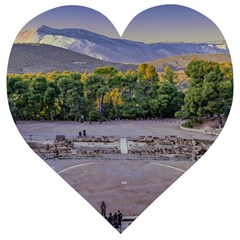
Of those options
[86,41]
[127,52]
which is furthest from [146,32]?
[86,41]

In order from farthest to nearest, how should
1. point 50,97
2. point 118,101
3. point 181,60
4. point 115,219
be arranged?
point 118,101
point 50,97
point 181,60
point 115,219

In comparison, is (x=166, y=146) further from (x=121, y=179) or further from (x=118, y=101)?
(x=118, y=101)

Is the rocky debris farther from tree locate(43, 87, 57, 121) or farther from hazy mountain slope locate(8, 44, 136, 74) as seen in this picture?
tree locate(43, 87, 57, 121)

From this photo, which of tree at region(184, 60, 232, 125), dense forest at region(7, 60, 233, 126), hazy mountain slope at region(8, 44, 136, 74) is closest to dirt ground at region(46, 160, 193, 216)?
dense forest at region(7, 60, 233, 126)

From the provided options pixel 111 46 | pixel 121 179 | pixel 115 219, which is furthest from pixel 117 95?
pixel 115 219

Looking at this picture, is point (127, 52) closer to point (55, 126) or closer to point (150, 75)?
point (150, 75)
